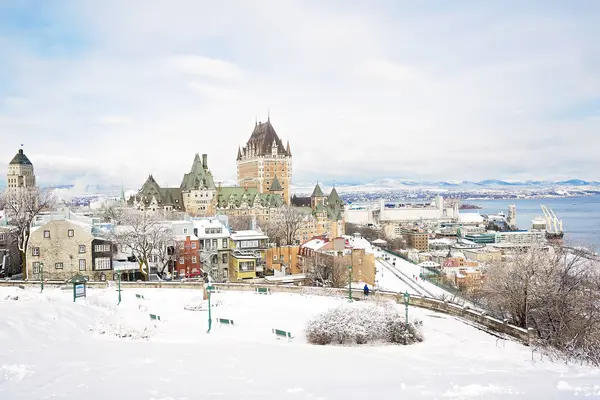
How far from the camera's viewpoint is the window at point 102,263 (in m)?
32.5

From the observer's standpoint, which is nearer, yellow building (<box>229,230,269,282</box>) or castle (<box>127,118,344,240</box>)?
yellow building (<box>229,230,269,282</box>)

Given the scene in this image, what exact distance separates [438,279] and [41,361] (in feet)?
183

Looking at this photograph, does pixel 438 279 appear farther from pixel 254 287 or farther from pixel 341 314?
pixel 341 314

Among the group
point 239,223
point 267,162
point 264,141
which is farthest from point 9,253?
point 264,141

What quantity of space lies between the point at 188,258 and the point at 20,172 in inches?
3618

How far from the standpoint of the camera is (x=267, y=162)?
4673 inches

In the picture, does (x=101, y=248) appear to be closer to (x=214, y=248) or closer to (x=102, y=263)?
Answer: (x=102, y=263)

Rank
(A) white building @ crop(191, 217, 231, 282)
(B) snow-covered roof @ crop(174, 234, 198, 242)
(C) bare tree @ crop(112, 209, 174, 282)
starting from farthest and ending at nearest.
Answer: (A) white building @ crop(191, 217, 231, 282) → (B) snow-covered roof @ crop(174, 234, 198, 242) → (C) bare tree @ crop(112, 209, 174, 282)

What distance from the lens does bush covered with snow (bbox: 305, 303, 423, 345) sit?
16.2m

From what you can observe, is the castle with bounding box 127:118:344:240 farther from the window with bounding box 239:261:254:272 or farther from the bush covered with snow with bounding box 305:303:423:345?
the bush covered with snow with bounding box 305:303:423:345

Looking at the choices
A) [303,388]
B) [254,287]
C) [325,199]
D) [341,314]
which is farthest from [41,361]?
[325,199]

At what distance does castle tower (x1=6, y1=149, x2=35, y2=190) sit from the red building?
85.4m

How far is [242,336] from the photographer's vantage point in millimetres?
16422

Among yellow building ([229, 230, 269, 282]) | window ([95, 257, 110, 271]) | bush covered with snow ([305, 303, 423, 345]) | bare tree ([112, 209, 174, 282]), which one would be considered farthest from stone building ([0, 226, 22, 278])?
bush covered with snow ([305, 303, 423, 345])
